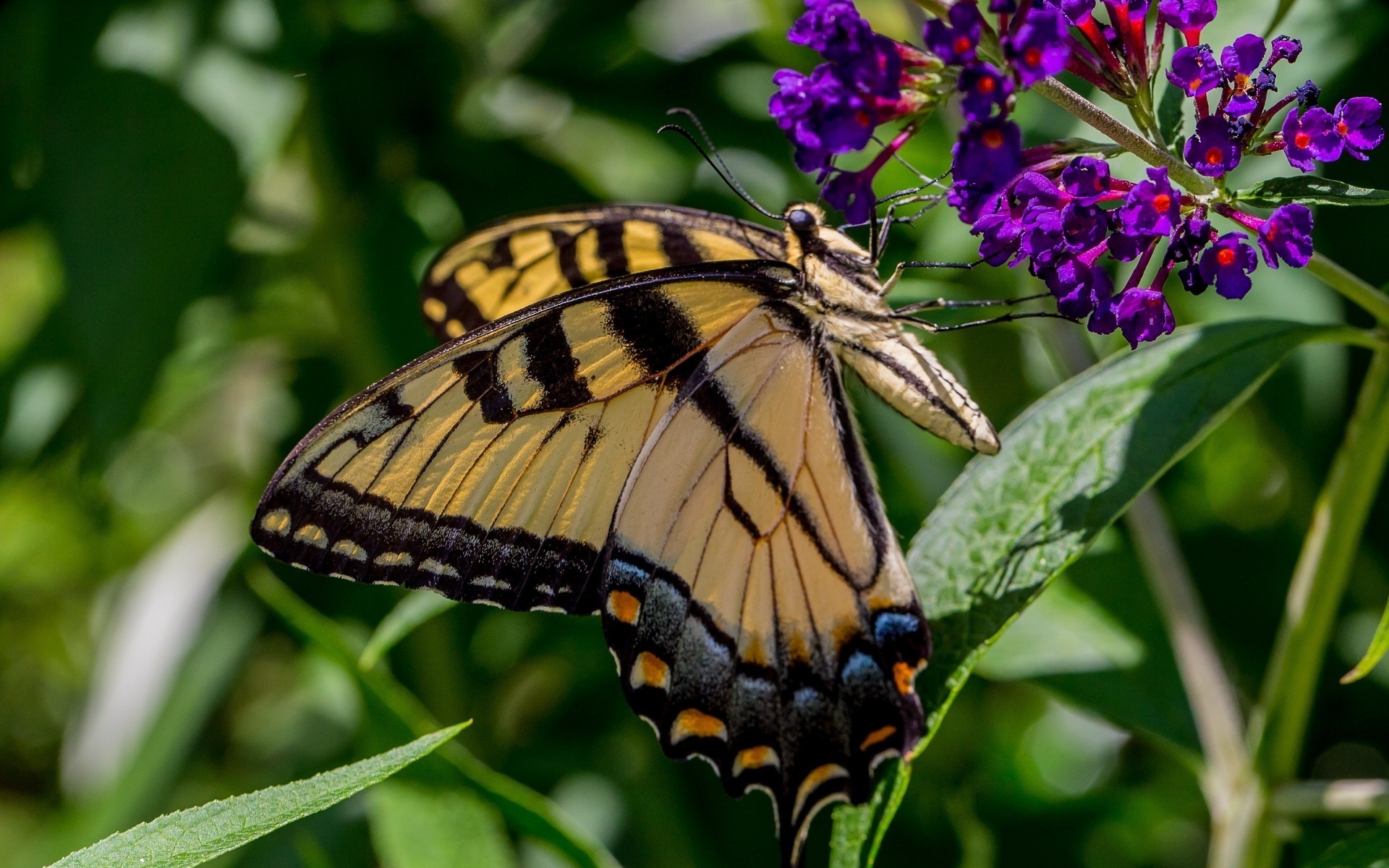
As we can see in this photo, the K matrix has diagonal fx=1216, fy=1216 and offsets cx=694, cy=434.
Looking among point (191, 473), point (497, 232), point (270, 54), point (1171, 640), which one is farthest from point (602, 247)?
point (191, 473)

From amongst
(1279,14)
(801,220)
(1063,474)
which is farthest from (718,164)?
(1063,474)

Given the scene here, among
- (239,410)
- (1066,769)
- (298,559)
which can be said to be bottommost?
(239,410)

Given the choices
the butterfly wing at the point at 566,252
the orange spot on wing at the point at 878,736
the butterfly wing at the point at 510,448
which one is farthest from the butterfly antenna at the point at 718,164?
the orange spot on wing at the point at 878,736

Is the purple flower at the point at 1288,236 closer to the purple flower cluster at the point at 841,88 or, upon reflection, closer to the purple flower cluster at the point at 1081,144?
the purple flower cluster at the point at 1081,144

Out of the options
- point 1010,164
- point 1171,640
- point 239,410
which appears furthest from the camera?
point 239,410

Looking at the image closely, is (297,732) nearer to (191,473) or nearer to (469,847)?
(191,473)

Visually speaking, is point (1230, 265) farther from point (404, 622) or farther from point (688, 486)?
point (404, 622)
